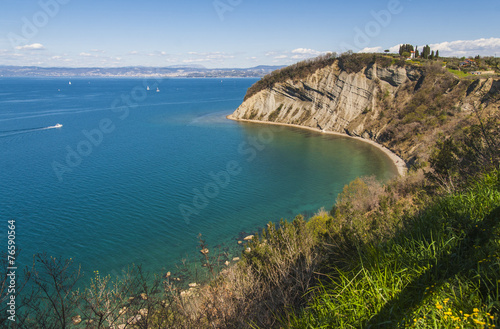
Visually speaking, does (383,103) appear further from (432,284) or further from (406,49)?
(432,284)

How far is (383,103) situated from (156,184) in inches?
2033

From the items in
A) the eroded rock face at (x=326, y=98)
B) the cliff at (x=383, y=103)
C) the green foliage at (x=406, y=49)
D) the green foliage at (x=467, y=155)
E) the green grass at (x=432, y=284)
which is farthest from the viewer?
the green foliage at (x=406, y=49)

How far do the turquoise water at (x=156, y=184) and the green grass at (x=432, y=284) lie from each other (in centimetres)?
1878

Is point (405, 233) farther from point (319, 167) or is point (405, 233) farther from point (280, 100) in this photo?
point (280, 100)

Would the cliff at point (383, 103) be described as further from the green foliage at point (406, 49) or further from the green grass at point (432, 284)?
the green grass at point (432, 284)

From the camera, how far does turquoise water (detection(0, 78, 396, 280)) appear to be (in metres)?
25.0

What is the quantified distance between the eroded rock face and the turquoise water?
8.17m

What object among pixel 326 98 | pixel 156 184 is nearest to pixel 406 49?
pixel 326 98

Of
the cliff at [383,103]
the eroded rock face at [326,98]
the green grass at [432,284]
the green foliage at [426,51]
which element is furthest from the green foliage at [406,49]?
the green grass at [432,284]

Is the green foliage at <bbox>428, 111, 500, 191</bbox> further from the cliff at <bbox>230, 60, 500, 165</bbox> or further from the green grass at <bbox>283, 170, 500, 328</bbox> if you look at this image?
the cliff at <bbox>230, 60, 500, 165</bbox>

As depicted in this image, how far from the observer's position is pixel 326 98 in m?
73.7

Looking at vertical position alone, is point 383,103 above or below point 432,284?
below

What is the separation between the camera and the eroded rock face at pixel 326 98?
216 feet

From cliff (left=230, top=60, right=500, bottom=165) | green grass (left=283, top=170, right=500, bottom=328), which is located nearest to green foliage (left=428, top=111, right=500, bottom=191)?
green grass (left=283, top=170, right=500, bottom=328)
